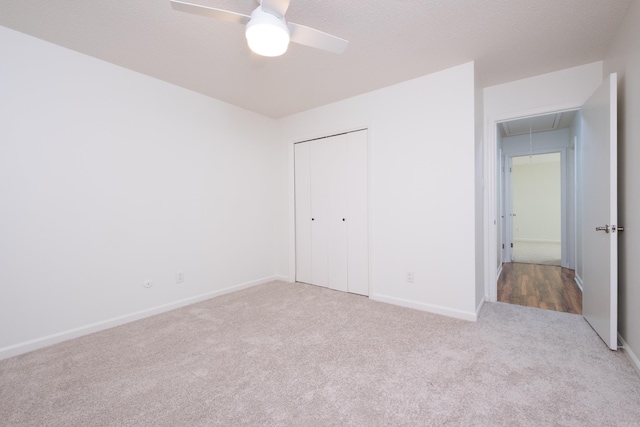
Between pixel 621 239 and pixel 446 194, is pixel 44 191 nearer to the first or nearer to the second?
pixel 446 194

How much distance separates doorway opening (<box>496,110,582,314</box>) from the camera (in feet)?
11.9

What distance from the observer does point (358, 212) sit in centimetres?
351

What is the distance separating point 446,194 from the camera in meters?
2.81

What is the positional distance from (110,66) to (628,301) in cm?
466

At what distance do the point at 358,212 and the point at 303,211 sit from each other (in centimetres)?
94

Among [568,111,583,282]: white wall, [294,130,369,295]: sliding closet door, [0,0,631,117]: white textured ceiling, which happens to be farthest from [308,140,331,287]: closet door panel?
[568,111,583,282]: white wall

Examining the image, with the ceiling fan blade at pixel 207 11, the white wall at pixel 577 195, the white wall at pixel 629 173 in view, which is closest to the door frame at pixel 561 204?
the white wall at pixel 577 195

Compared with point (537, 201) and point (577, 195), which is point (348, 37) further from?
point (537, 201)

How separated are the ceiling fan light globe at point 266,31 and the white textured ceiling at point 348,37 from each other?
432mm

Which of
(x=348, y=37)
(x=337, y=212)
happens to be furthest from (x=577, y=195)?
(x=348, y=37)

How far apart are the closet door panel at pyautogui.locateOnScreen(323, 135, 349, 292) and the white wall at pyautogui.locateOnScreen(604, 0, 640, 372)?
2461 mm

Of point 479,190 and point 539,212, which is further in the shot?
point 539,212

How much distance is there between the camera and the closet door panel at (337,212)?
3.64m

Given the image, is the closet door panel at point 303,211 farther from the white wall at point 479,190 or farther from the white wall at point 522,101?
the white wall at point 522,101
